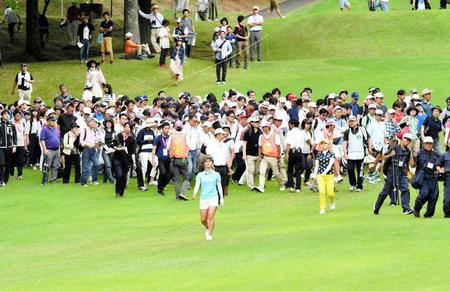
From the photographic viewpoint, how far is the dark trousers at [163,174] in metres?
31.0

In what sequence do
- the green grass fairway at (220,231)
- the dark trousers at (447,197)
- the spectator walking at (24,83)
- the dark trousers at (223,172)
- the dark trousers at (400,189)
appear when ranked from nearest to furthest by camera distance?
1. the green grass fairway at (220,231)
2. the dark trousers at (447,197)
3. the dark trousers at (400,189)
4. the dark trousers at (223,172)
5. the spectator walking at (24,83)

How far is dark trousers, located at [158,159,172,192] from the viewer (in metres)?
31.0

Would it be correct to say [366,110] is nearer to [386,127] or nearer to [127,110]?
[386,127]

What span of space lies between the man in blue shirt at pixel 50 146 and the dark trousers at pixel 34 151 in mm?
2192

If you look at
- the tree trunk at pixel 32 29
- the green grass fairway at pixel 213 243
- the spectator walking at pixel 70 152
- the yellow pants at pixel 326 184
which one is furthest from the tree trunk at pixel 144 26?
the yellow pants at pixel 326 184

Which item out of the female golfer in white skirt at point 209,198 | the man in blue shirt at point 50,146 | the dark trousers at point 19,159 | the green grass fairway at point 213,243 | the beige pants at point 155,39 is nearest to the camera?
the green grass fairway at point 213,243

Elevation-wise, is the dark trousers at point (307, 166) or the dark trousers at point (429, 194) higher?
the dark trousers at point (307, 166)

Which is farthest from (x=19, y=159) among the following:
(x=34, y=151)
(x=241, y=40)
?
(x=241, y=40)

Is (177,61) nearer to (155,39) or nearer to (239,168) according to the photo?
(155,39)

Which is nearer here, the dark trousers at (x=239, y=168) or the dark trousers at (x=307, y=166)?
the dark trousers at (x=307, y=166)

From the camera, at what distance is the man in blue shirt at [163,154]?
1220 inches

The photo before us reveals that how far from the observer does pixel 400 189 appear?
84.5 ft

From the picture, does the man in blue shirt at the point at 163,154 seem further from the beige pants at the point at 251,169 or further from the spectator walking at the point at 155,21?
the spectator walking at the point at 155,21

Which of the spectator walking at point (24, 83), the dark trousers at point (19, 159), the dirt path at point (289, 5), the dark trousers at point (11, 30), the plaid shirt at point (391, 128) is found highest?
the dirt path at point (289, 5)
